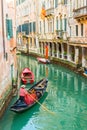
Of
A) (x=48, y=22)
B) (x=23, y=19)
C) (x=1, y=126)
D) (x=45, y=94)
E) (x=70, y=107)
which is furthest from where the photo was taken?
(x=23, y=19)

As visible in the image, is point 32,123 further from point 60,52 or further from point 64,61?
point 60,52

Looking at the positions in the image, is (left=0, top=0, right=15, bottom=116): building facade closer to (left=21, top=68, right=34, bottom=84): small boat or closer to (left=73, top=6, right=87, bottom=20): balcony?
(left=21, top=68, right=34, bottom=84): small boat

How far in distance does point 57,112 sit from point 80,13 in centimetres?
1287

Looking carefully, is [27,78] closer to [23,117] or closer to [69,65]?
[69,65]

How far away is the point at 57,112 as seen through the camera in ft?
52.7

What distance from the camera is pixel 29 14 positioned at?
156ft

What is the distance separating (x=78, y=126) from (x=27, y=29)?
35.8 meters

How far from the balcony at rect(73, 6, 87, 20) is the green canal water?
5.48 meters

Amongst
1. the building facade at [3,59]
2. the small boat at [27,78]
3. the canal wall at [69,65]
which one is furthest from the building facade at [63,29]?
the building facade at [3,59]

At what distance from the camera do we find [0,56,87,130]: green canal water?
1413cm

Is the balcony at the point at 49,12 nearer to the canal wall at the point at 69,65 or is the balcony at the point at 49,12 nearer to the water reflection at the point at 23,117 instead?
the canal wall at the point at 69,65

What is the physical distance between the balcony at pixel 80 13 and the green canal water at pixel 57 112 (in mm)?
5484

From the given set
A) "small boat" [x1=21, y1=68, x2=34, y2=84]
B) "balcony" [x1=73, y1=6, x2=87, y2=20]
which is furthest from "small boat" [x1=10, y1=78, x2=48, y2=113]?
"balcony" [x1=73, y1=6, x2=87, y2=20]

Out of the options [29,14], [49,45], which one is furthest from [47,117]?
[29,14]
